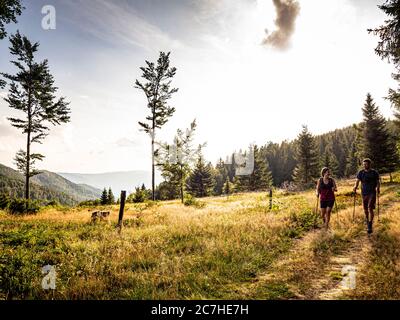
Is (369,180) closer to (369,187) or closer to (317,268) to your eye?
(369,187)

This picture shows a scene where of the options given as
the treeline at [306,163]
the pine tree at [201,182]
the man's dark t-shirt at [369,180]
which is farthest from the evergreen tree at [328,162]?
the man's dark t-shirt at [369,180]

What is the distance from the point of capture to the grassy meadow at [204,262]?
527 centimetres

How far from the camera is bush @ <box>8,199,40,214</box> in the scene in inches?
707

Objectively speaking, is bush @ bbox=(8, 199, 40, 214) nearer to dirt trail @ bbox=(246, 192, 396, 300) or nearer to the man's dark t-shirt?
dirt trail @ bbox=(246, 192, 396, 300)

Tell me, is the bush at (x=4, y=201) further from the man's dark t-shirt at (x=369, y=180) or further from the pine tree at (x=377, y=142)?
the pine tree at (x=377, y=142)

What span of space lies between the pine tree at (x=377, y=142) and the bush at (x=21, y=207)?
3828 centimetres

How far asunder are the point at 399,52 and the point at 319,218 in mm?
8709

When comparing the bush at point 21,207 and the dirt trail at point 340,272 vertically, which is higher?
the bush at point 21,207

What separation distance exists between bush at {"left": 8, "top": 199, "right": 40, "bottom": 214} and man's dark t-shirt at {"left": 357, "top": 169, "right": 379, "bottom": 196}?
65.5 feet

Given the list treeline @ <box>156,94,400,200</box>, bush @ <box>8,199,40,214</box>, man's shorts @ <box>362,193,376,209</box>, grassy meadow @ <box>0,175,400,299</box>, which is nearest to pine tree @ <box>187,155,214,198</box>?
treeline @ <box>156,94,400,200</box>

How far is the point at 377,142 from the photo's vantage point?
1377 inches

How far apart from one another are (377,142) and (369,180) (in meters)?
30.9
